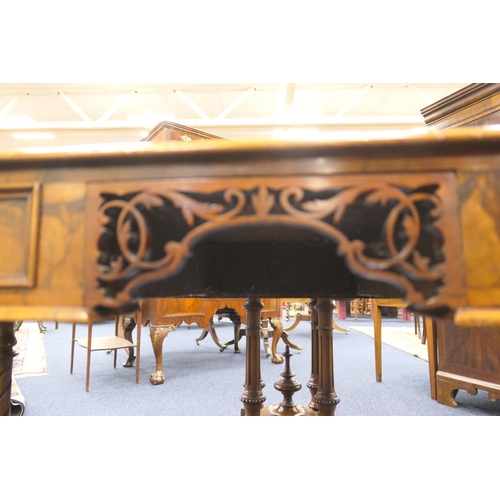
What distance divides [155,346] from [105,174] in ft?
6.56

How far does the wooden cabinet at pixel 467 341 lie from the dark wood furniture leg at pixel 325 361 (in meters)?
0.86

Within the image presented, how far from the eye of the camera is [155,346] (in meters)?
2.33

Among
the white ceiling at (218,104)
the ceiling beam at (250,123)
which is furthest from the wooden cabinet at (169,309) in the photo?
the ceiling beam at (250,123)

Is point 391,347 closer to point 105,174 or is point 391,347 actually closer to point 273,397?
point 273,397

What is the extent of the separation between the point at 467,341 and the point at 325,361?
0.90m

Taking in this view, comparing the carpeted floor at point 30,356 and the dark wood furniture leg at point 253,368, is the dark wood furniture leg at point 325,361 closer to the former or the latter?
the dark wood furniture leg at point 253,368

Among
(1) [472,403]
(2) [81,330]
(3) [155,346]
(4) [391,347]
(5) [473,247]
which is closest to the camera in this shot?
(5) [473,247]

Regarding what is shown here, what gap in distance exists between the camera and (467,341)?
1.79 meters

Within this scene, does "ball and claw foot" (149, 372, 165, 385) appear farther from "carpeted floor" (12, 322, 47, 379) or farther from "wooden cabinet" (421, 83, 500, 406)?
"wooden cabinet" (421, 83, 500, 406)

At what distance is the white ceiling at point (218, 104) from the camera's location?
478 cm

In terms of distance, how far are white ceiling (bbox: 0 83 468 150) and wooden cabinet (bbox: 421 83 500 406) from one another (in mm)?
2760

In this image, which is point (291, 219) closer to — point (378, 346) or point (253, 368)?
point (253, 368)

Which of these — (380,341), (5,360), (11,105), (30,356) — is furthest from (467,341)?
(11,105)

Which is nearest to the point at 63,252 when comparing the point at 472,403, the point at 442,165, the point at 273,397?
the point at 442,165
